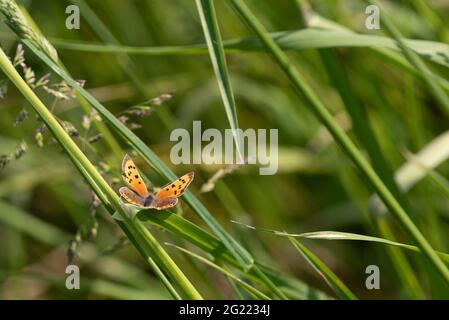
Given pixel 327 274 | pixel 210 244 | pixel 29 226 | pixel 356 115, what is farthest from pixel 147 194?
pixel 29 226

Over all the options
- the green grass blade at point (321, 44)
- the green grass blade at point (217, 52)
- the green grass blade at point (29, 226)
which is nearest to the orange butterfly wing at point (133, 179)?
the green grass blade at point (217, 52)

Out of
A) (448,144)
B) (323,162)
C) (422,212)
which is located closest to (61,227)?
(323,162)

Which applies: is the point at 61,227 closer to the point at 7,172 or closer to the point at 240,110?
the point at 7,172

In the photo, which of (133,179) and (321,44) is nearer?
(133,179)

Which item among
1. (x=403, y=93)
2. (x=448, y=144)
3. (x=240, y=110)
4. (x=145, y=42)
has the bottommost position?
(x=448, y=144)

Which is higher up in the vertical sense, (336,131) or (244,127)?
(244,127)

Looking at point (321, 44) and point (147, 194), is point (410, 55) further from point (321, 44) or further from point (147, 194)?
point (147, 194)
